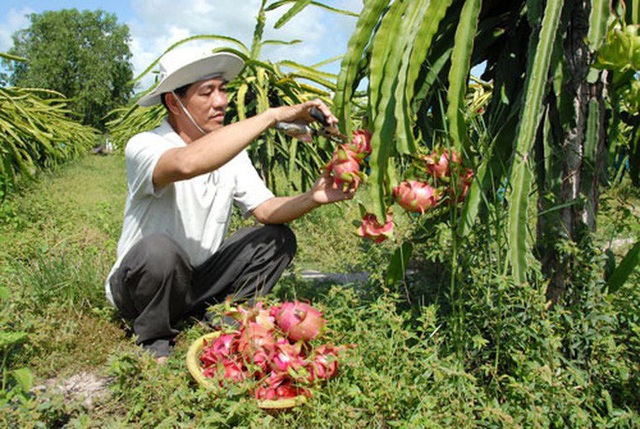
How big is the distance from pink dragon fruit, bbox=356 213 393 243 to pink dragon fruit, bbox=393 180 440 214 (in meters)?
0.09

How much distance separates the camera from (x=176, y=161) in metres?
1.97

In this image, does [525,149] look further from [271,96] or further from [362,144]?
[271,96]

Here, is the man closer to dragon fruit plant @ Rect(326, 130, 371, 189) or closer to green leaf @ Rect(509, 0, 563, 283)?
dragon fruit plant @ Rect(326, 130, 371, 189)

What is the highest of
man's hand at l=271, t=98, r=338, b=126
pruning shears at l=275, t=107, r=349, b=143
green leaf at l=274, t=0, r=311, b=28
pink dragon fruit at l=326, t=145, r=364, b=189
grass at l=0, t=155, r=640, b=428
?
green leaf at l=274, t=0, r=311, b=28

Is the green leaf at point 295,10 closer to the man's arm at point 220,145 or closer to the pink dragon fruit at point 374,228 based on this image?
the man's arm at point 220,145

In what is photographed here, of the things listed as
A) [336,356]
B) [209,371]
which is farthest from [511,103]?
[209,371]

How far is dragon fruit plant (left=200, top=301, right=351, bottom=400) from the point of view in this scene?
1.59 m

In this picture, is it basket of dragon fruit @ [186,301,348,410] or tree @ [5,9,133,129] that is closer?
basket of dragon fruit @ [186,301,348,410]

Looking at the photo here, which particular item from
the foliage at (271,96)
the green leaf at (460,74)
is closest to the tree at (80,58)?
the foliage at (271,96)

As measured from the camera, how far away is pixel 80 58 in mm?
33906

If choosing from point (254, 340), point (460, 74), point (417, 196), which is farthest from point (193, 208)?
point (460, 74)

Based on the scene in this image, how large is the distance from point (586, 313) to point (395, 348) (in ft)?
1.89

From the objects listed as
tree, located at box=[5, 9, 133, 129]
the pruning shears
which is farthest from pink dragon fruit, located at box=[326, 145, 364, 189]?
tree, located at box=[5, 9, 133, 129]

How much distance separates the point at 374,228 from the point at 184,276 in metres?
0.90
